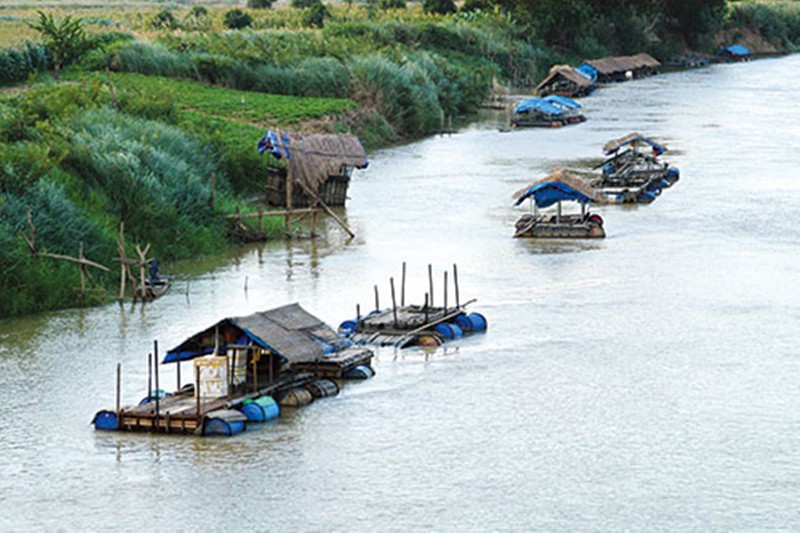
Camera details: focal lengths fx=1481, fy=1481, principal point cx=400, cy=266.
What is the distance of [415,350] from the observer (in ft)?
102

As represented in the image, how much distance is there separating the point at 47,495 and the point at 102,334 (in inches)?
378

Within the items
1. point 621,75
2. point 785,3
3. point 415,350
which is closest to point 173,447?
point 415,350

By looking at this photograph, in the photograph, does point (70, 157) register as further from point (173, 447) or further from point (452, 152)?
point (452, 152)

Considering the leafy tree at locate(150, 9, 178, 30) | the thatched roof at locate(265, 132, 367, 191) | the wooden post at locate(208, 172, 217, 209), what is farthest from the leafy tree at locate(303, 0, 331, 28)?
the wooden post at locate(208, 172, 217, 209)

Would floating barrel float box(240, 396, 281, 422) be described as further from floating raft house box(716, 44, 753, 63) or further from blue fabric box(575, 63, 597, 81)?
floating raft house box(716, 44, 753, 63)

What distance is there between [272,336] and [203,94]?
33241 mm

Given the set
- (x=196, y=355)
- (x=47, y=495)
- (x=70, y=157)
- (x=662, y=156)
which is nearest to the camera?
(x=47, y=495)

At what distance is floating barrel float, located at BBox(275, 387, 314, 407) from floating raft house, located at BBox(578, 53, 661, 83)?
67081 mm

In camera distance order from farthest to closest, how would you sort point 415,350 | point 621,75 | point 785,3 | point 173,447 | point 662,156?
1. point 785,3
2. point 621,75
3. point 662,156
4. point 415,350
5. point 173,447

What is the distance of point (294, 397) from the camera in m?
27.0

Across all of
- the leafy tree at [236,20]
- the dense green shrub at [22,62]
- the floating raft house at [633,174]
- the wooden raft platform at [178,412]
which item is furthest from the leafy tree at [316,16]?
the wooden raft platform at [178,412]

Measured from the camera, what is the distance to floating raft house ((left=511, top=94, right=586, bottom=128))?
70.8 metres

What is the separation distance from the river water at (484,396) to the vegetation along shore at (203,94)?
203 centimetres

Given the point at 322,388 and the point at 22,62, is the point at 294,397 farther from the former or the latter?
the point at 22,62
